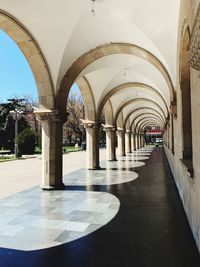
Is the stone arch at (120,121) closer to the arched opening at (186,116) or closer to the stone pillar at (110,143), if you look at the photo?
the stone pillar at (110,143)

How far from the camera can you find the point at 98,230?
3.93 m

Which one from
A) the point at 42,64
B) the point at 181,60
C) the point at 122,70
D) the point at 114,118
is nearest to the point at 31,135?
the point at 114,118

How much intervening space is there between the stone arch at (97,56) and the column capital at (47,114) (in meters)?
0.30

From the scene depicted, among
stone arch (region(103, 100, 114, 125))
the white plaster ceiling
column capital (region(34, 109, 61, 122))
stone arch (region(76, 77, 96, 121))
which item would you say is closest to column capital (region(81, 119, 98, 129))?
stone arch (region(76, 77, 96, 121))

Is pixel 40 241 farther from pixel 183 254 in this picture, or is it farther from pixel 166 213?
pixel 166 213

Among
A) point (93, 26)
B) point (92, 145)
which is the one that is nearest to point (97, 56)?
point (93, 26)

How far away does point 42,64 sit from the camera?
7121mm

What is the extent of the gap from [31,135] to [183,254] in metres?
23.4

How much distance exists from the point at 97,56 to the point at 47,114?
8.35 feet

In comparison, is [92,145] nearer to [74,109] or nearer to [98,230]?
[98,230]

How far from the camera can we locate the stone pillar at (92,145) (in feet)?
39.4

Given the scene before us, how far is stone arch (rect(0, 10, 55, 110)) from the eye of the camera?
5836 millimetres

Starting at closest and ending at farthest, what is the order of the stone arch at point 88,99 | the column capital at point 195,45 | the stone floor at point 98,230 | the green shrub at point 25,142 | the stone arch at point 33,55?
the column capital at point 195,45, the stone floor at point 98,230, the stone arch at point 33,55, the stone arch at point 88,99, the green shrub at point 25,142

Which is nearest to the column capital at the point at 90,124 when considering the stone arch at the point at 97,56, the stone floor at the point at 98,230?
the stone arch at the point at 97,56
